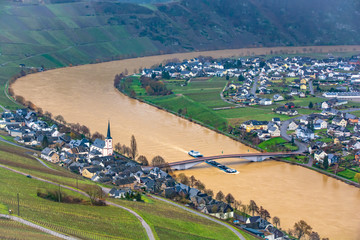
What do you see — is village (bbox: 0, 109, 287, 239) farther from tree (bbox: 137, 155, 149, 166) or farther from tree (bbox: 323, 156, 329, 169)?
tree (bbox: 323, 156, 329, 169)

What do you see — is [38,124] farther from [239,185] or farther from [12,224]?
[12,224]

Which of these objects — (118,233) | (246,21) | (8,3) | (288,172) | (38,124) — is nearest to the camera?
(118,233)

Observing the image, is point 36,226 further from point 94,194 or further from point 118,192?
point 118,192

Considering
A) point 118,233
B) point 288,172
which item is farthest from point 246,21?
point 118,233

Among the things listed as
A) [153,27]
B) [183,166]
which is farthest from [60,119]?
[153,27]

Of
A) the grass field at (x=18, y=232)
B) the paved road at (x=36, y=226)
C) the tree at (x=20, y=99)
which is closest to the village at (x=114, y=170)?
the paved road at (x=36, y=226)

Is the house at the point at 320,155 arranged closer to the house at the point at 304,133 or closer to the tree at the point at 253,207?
the house at the point at 304,133

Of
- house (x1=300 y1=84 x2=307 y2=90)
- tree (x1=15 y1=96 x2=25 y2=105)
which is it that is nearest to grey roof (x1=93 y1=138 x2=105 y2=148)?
tree (x1=15 y1=96 x2=25 y2=105)
